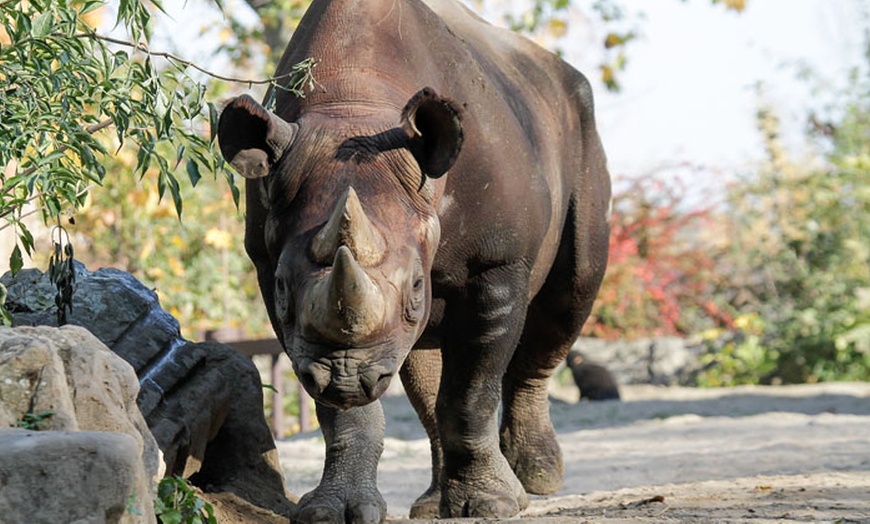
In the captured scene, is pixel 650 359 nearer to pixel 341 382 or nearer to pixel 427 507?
pixel 427 507

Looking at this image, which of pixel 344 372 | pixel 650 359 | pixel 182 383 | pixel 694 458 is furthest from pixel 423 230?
pixel 650 359

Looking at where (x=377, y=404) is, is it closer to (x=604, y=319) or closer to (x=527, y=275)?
(x=527, y=275)

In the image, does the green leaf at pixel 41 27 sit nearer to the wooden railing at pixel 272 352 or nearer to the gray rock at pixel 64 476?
the gray rock at pixel 64 476

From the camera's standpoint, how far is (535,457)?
6.27 metres

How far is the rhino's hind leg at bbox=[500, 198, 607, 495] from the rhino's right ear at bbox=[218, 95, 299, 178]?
→ 247cm

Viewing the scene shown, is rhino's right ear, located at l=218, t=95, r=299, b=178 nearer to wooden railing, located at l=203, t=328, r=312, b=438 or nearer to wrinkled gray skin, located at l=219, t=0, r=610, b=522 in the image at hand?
wrinkled gray skin, located at l=219, t=0, r=610, b=522

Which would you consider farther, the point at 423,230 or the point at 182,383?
the point at 182,383

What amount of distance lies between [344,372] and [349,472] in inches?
32.7

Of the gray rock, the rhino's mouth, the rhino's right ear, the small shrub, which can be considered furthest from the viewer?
the rhino's right ear

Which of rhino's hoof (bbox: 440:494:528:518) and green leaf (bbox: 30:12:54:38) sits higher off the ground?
green leaf (bbox: 30:12:54:38)

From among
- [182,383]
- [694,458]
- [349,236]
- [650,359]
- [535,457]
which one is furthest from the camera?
[650,359]

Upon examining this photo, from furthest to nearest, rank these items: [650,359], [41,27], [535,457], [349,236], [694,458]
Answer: [650,359], [694,458], [535,457], [41,27], [349,236]

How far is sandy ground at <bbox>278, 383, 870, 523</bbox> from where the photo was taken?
4.92m

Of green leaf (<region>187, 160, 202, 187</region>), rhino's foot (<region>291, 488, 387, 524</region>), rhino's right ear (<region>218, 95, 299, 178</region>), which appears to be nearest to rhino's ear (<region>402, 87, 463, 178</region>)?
rhino's right ear (<region>218, 95, 299, 178</region>)
